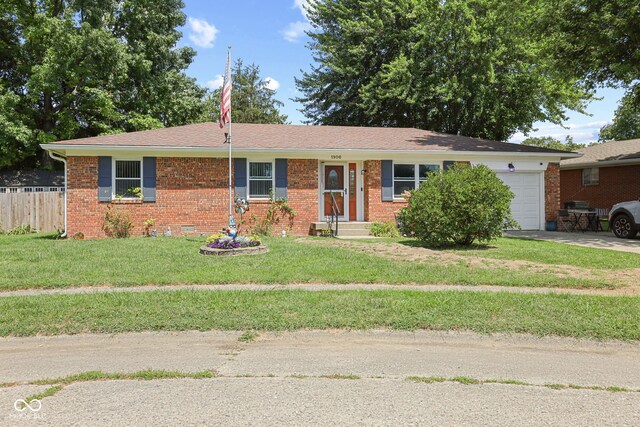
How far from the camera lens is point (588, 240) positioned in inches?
566

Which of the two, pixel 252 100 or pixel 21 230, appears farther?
pixel 252 100

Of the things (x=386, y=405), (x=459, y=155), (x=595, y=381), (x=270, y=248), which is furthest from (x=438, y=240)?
(x=386, y=405)

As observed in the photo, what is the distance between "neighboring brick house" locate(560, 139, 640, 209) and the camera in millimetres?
23000

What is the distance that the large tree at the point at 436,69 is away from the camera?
958 inches

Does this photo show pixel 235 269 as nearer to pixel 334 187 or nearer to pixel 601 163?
pixel 334 187


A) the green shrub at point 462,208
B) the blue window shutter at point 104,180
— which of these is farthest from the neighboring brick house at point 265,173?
the green shrub at point 462,208

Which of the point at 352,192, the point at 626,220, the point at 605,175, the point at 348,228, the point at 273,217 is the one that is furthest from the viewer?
the point at 605,175

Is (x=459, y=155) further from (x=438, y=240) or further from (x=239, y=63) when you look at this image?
(x=239, y=63)

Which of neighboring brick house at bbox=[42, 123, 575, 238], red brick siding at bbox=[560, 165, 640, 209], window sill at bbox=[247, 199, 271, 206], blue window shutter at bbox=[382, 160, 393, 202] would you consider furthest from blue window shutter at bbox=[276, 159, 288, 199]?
red brick siding at bbox=[560, 165, 640, 209]

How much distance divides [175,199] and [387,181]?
7178mm

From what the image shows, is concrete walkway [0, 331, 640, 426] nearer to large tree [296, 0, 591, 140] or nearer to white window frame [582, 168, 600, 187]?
large tree [296, 0, 591, 140]

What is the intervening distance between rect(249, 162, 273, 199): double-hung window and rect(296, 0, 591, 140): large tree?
11.7 m
